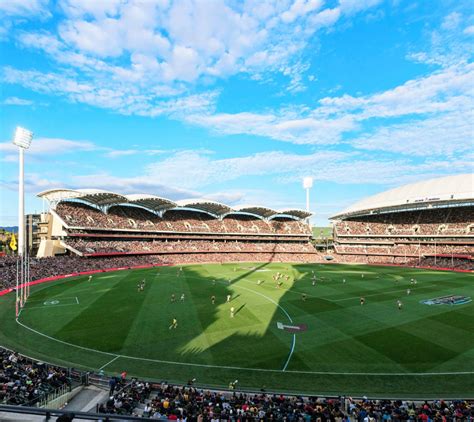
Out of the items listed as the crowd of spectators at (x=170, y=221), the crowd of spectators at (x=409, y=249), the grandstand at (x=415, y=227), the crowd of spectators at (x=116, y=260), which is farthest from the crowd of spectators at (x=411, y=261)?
the crowd of spectators at (x=170, y=221)

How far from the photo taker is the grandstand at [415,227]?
77375mm

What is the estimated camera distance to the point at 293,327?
2831 cm

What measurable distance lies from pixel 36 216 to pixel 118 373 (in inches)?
3722

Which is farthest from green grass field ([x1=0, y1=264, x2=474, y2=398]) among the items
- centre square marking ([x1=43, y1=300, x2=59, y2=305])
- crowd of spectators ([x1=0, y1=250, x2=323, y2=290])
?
crowd of spectators ([x1=0, y1=250, x2=323, y2=290])

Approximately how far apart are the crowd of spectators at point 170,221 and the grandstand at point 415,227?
57.4 feet

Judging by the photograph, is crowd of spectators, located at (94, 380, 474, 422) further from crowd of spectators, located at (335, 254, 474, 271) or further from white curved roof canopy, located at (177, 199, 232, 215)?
white curved roof canopy, located at (177, 199, 232, 215)

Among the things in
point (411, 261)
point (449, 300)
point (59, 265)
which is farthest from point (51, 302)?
point (411, 261)

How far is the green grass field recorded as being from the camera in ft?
63.6

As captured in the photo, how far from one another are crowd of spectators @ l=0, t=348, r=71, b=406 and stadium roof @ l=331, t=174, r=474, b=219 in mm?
83191

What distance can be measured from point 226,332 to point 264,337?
3.33 metres

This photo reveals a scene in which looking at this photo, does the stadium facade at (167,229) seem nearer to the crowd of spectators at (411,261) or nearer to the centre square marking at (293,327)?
the crowd of spectators at (411,261)

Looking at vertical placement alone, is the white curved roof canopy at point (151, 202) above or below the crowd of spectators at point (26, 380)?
above

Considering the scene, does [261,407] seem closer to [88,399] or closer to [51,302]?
[88,399]

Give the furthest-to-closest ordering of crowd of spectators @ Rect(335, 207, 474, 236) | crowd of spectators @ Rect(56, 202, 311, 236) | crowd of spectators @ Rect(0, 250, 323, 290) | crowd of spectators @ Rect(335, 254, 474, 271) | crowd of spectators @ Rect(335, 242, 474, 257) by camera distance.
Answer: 1. crowd of spectators @ Rect(335, 207, 474, 236)
2. crowd of spectators @ Rect(335, 242, 474, 257)
3. crowd of spectators @ Rect(56, 202, 311, 236)
4. crowd of spectators @ Rect(335, 254, 474, 271)
5. crowd of spectators @ Rect(0, 250, 323, 290)
